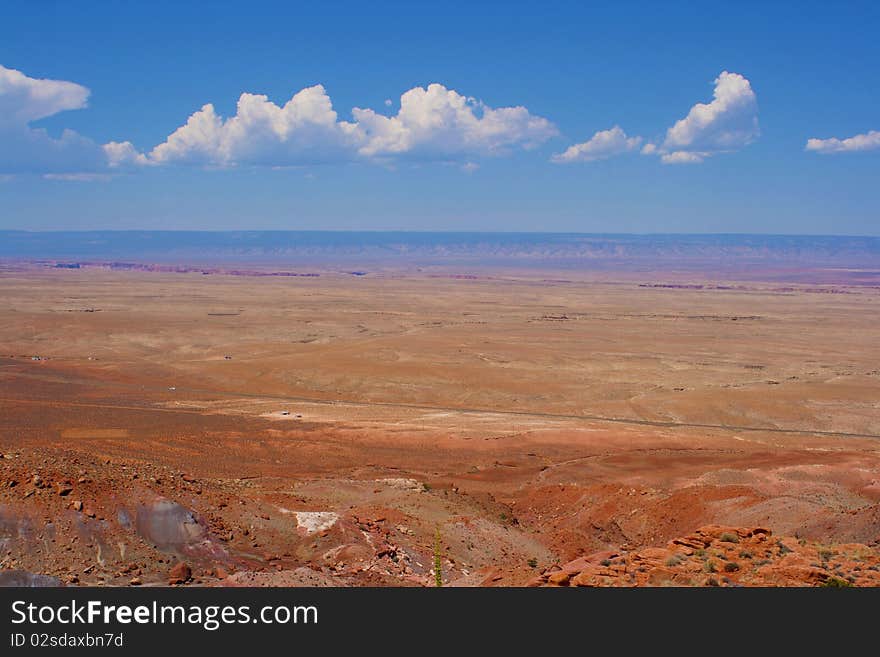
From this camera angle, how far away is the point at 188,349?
66062mm

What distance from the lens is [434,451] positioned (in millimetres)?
33188

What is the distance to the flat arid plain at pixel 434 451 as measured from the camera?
15.6 meters

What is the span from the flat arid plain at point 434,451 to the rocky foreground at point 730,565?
60 mm

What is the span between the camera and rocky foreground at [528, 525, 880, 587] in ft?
41.4

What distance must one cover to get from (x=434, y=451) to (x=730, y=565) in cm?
2057

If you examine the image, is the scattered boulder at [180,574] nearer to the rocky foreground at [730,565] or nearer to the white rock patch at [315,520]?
the white rock patch at [315,520]

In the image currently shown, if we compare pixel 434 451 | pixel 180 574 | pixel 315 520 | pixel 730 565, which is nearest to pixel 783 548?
pixel 730 565

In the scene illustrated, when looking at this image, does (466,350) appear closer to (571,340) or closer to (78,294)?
(571,340)

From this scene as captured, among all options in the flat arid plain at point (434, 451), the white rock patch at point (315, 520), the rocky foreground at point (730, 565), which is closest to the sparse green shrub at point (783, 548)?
the rocky foreground at point (730, 565)
